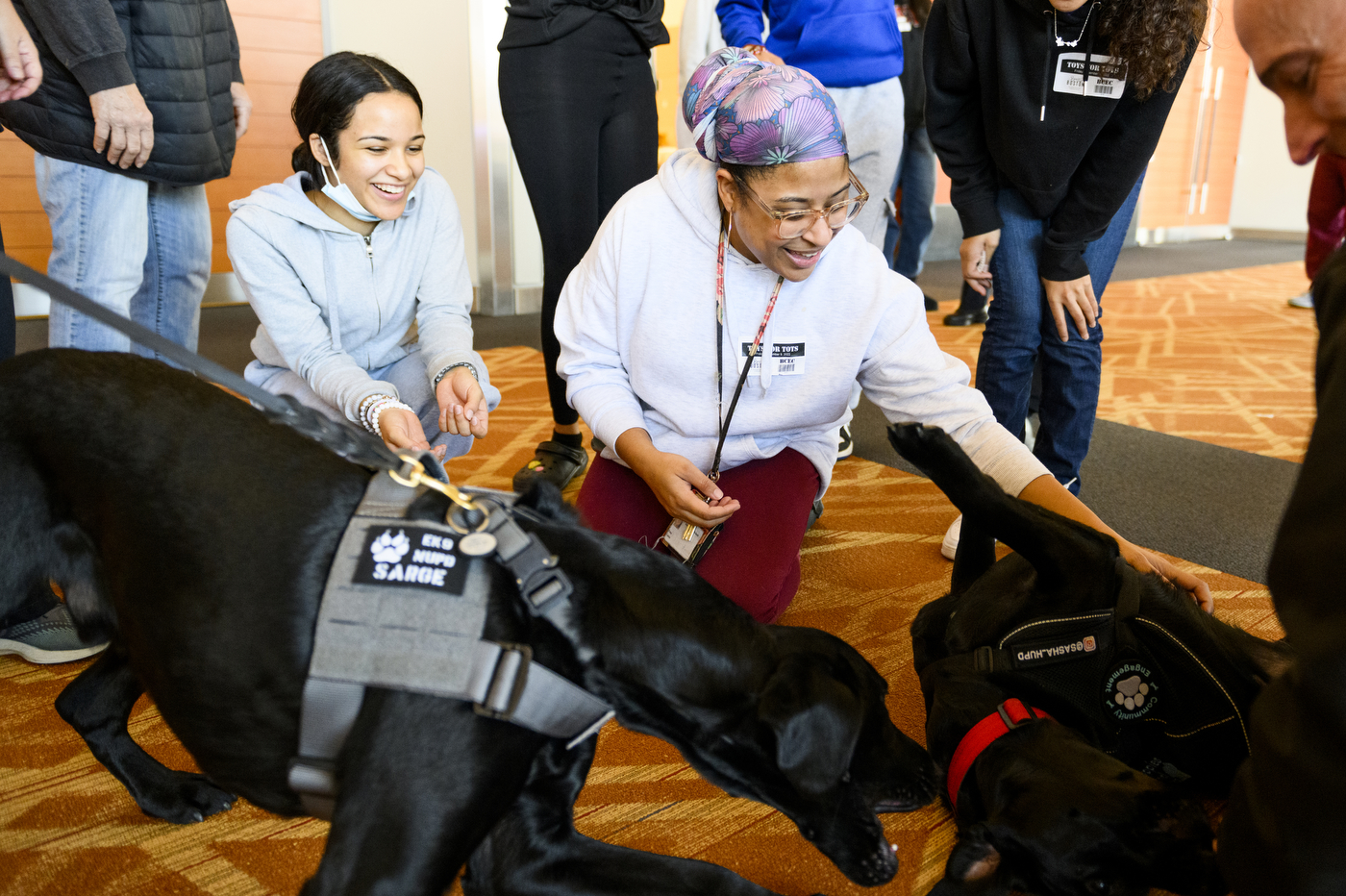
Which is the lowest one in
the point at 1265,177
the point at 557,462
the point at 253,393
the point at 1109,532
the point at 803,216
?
the point at 557,462

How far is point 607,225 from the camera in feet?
6.37

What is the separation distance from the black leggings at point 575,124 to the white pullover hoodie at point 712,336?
0.62 metres

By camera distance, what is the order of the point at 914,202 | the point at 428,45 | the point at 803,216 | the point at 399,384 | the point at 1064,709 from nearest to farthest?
the point at 1064,709
the point at 803,216
the point at 399,384
the point at 428,45
the point at 914,202

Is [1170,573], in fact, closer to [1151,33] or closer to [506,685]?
[1151,33]

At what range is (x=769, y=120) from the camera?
1.56 metres

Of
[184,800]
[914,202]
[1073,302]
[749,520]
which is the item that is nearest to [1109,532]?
[749,520]

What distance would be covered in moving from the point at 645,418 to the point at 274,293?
805mm

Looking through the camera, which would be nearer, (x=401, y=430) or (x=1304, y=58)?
(x=1304, y=58)

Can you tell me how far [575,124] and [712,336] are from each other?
3.07 ft

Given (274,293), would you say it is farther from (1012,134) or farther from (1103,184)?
(1103,184)

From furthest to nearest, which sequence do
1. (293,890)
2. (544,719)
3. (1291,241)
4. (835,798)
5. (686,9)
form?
1. (1291,241)
2. (686,9)
3. (293,890)
4. (835,798)
5. (544,719)

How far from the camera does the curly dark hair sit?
A: 1834 mm

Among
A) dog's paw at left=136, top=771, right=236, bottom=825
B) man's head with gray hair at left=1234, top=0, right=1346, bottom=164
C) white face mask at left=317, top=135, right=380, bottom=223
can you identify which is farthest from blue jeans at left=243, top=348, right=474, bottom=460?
man's head with gray hair at left=1234, top=0, right=1346, bottom=164

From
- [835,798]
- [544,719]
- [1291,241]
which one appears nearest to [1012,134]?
[835,798]
